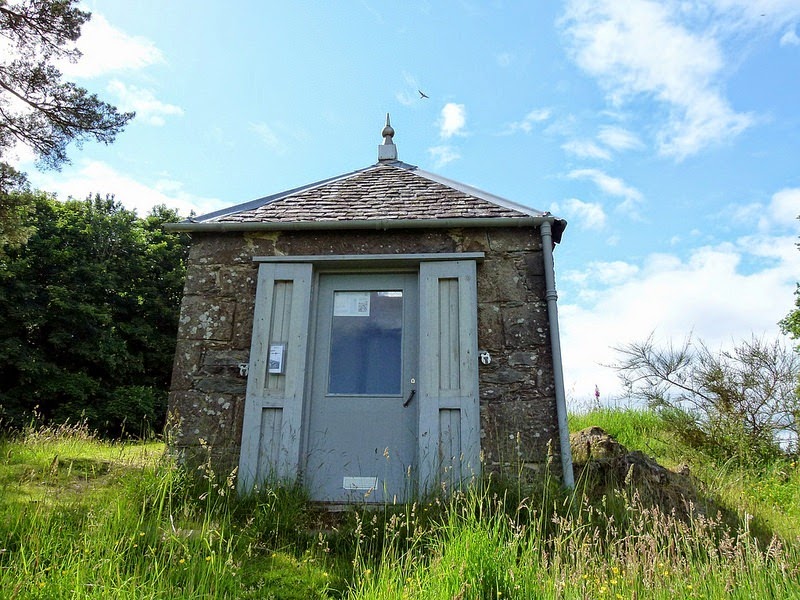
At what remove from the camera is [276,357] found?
5.34 meters

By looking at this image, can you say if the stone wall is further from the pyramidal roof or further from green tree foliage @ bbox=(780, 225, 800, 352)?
green tree foliage @ bbox=(780, 225, 800, 352)

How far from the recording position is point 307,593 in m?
3.34

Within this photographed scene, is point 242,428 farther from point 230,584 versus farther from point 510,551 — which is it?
point 510,551

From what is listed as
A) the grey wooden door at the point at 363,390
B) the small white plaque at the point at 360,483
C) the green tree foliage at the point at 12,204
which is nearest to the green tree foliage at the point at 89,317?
the green tree foliage at the point at 12,204

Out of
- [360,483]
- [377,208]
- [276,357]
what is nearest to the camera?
[360,483]

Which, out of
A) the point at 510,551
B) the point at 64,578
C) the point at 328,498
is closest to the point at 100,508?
the point at 64,578

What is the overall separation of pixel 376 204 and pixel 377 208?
141mm

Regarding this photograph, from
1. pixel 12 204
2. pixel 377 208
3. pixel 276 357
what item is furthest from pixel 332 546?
pixel 12 204

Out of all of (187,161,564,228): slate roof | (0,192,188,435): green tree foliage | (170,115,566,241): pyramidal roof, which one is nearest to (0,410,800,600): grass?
(170,115,566,241): pyramidal roof

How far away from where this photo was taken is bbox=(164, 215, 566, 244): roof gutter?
5570 mm

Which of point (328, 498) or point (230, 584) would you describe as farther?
point (328, 498)

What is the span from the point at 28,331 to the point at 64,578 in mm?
16365

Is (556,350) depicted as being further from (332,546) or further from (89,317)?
(89,317)

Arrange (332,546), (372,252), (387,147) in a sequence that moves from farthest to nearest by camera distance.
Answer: (387,147) < (372,252) < (332,546)
